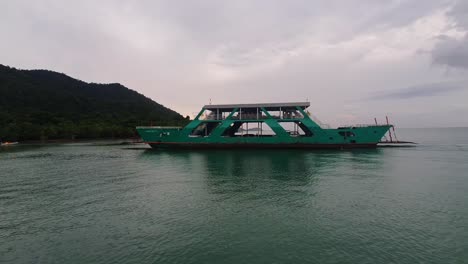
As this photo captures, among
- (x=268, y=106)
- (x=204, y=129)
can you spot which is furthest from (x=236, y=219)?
(x=204, y=129)

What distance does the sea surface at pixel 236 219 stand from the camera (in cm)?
843

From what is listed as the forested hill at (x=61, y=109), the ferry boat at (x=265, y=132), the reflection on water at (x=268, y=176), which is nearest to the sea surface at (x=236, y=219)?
the reflection on water at (x=268, y=176)

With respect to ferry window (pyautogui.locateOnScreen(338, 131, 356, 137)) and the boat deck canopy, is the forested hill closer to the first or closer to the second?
the boat deck canopy

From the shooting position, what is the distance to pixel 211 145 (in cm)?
4241

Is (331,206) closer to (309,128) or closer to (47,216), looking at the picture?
(47,216)

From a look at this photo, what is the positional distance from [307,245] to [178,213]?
611 cm

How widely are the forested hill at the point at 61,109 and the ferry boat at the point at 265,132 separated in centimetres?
5535

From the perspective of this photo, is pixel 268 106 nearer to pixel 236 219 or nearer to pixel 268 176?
pixel 268 176

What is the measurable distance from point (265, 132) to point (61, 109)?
10856 centimetres

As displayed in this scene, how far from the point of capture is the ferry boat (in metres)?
40.3

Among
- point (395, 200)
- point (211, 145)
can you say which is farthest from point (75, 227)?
point (211, 145)

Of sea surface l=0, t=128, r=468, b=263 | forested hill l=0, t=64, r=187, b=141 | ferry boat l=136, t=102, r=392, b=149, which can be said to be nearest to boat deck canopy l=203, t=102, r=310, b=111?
ferry boat l=136, t=102, r=392, b=149

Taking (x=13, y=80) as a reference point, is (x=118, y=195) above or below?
below

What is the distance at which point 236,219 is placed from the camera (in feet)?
37.6
